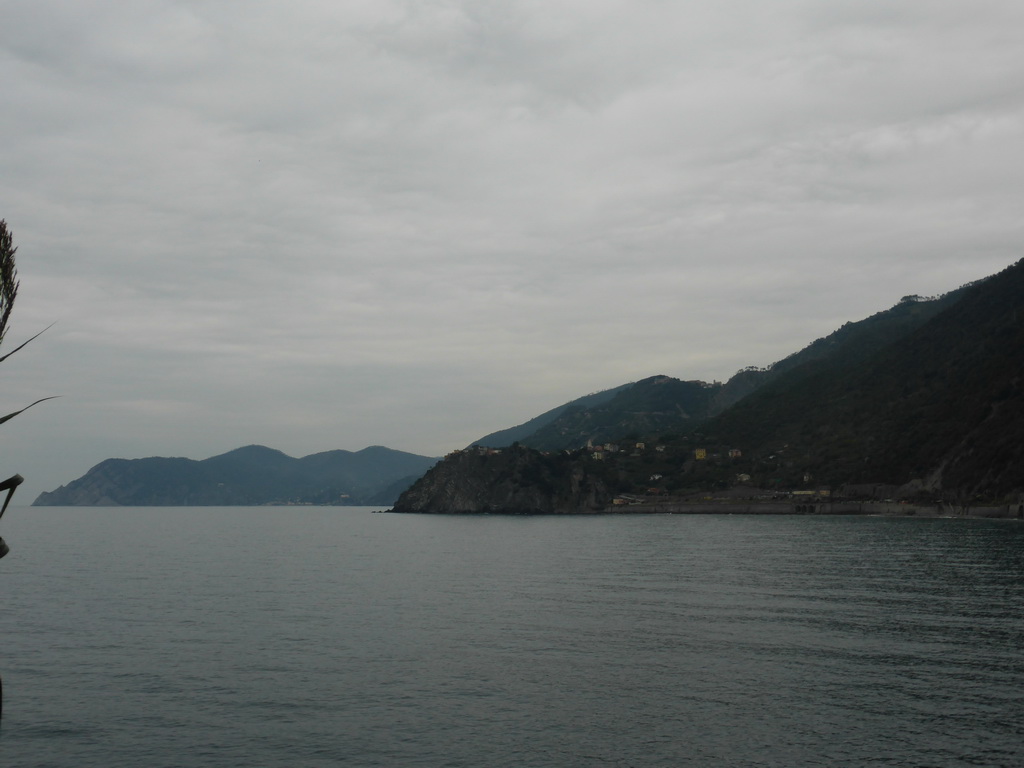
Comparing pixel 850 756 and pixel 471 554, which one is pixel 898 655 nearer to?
pixel 850 756

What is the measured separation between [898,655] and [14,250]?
4514 centimetres

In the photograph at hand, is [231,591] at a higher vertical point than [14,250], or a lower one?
lower

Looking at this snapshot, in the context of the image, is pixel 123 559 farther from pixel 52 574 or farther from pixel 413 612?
pixel 413 612

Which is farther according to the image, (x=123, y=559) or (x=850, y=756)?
(x=123, y=559)

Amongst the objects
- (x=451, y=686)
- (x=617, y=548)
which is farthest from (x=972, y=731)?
(x=617, y=548)

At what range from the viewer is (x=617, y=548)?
123m

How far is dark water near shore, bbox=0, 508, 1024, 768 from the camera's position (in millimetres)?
30000

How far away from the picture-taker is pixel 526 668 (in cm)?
4175

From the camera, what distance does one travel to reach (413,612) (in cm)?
6116

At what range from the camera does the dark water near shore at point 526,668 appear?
30000mm

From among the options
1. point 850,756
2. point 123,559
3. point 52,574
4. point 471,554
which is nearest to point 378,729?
point 850,756

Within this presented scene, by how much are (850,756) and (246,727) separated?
23945 millimetres

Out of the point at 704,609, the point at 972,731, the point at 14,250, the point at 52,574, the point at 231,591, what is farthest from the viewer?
the point at 52,574

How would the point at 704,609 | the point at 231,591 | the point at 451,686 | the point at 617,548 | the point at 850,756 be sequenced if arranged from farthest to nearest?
the point at 617,548, the point at 231,591, the point at 704,609, the point at 451,686, the point at 850,756
